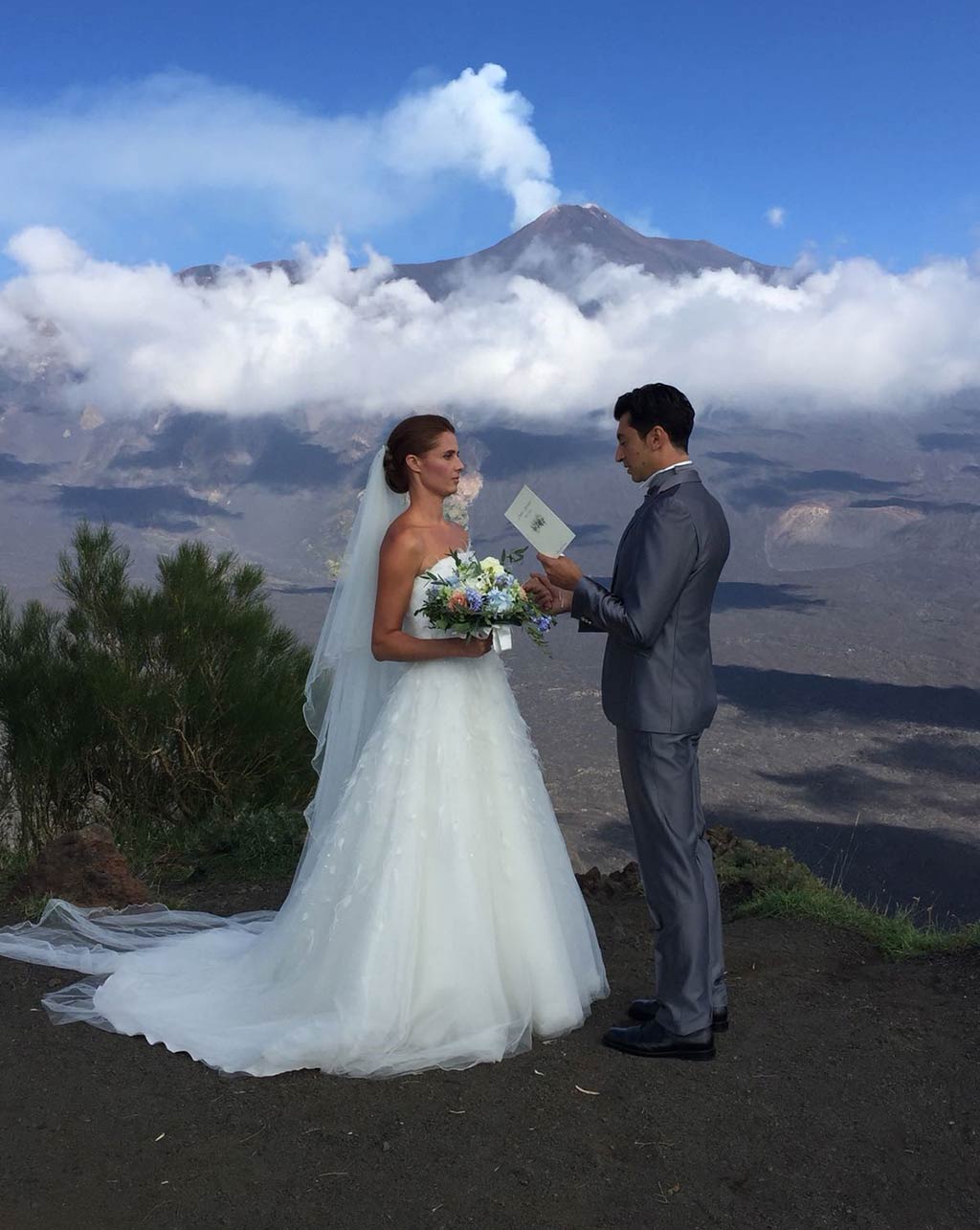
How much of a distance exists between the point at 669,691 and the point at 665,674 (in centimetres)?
6

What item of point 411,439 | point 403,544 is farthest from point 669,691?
point 411,439

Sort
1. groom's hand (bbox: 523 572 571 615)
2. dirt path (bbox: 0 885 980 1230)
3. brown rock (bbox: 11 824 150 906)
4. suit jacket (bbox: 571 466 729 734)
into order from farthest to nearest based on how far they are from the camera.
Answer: brown rock (bbox: 11 824 150 906), groom's hand (bbox: 523 572 571 615), suit jacket (bbox: 571 466 729 734), dirt path (bbox: 0 885 980 1230)

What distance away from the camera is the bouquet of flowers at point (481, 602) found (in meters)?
4.15

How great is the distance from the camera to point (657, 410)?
4.02 meters

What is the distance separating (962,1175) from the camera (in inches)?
132

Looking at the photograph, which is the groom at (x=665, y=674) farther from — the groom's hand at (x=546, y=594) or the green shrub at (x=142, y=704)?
the green shrub at (x=142, y=704)

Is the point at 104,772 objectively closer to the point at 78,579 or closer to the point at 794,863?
the point at 78,579

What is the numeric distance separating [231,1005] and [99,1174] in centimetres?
113

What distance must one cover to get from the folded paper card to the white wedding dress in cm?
39

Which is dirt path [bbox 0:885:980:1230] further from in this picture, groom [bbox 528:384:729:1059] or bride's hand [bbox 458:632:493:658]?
bride's hand [bbox 458:632:493:658]

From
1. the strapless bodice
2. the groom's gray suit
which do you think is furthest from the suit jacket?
the strapless bodice

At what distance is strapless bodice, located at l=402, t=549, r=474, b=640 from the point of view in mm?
4367

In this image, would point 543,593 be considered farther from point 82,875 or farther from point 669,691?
point 82,875

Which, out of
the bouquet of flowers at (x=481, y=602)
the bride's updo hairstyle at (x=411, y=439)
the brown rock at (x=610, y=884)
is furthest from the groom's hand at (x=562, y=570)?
the brown rock at (x=610, y=884)
